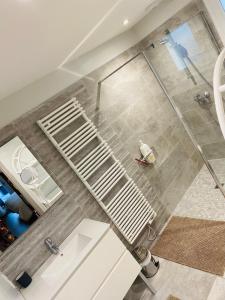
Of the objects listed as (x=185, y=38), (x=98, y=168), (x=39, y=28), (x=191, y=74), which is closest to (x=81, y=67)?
(x=98, y=168)

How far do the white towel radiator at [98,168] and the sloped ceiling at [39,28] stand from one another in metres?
0.59

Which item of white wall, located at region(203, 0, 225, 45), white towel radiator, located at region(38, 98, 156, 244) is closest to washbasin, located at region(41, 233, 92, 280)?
white towel radiator, located at region(38, 98, 156, 244)

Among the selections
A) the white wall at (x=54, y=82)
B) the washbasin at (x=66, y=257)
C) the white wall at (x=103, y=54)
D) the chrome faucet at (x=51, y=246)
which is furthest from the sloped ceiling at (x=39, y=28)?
the washbasin at (x=66, y=257)

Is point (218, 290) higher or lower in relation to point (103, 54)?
lower

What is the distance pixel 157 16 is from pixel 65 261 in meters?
2.73

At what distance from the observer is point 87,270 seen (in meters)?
1.96

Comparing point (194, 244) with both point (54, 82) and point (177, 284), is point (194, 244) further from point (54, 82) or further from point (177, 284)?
point (54, 82)

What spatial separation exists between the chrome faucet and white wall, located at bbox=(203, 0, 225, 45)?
2.59 m

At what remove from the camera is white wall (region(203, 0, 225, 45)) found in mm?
2662

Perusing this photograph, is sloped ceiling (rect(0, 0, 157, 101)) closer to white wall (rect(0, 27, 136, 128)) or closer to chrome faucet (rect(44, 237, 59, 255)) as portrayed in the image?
white wall (rect(0, 27, 136, 128))

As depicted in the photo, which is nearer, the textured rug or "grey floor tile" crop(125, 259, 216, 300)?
"grey floor tile" crop(125, 259, 216, 300)

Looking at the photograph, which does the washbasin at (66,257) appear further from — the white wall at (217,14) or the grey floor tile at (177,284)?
the white wall at (217,14)

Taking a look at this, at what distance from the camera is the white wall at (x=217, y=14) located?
2.66 m

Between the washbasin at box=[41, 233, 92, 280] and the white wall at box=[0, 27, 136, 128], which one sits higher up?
the white wall at box=[0, 27, 136, 128]
